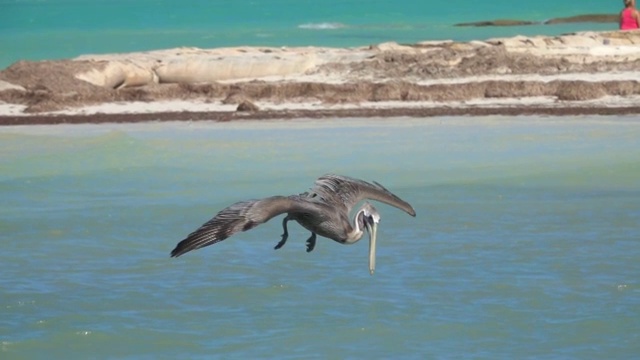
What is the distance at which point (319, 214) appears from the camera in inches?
282

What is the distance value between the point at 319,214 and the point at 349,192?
0.47 metres

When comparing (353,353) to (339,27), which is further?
(339,27)

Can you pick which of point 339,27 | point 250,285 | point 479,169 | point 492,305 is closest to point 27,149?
point 479,169

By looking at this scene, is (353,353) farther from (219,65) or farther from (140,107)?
(219,65)

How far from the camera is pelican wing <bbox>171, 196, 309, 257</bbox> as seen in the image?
6.06 m

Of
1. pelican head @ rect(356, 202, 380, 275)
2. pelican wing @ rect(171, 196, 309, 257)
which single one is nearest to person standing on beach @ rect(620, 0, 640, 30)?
pelican head @ rect(356, 202, 380, 275)

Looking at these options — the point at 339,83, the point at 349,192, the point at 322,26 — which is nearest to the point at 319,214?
the point at 349,192

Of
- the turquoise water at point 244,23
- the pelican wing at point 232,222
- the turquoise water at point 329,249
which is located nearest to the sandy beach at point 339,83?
the turquoise water at point 329,249

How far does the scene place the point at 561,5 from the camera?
43.8 metres

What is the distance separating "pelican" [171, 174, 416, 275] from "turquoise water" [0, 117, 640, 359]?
1.20 feet

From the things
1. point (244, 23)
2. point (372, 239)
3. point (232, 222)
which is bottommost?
point (244, 23)

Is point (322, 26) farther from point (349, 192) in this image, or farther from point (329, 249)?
point (349, 192)

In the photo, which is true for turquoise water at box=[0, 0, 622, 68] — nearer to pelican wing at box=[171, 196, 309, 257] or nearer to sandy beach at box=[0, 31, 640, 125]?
sandy beach at box=[0, 31, 640, 125]

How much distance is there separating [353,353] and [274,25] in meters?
29.0
